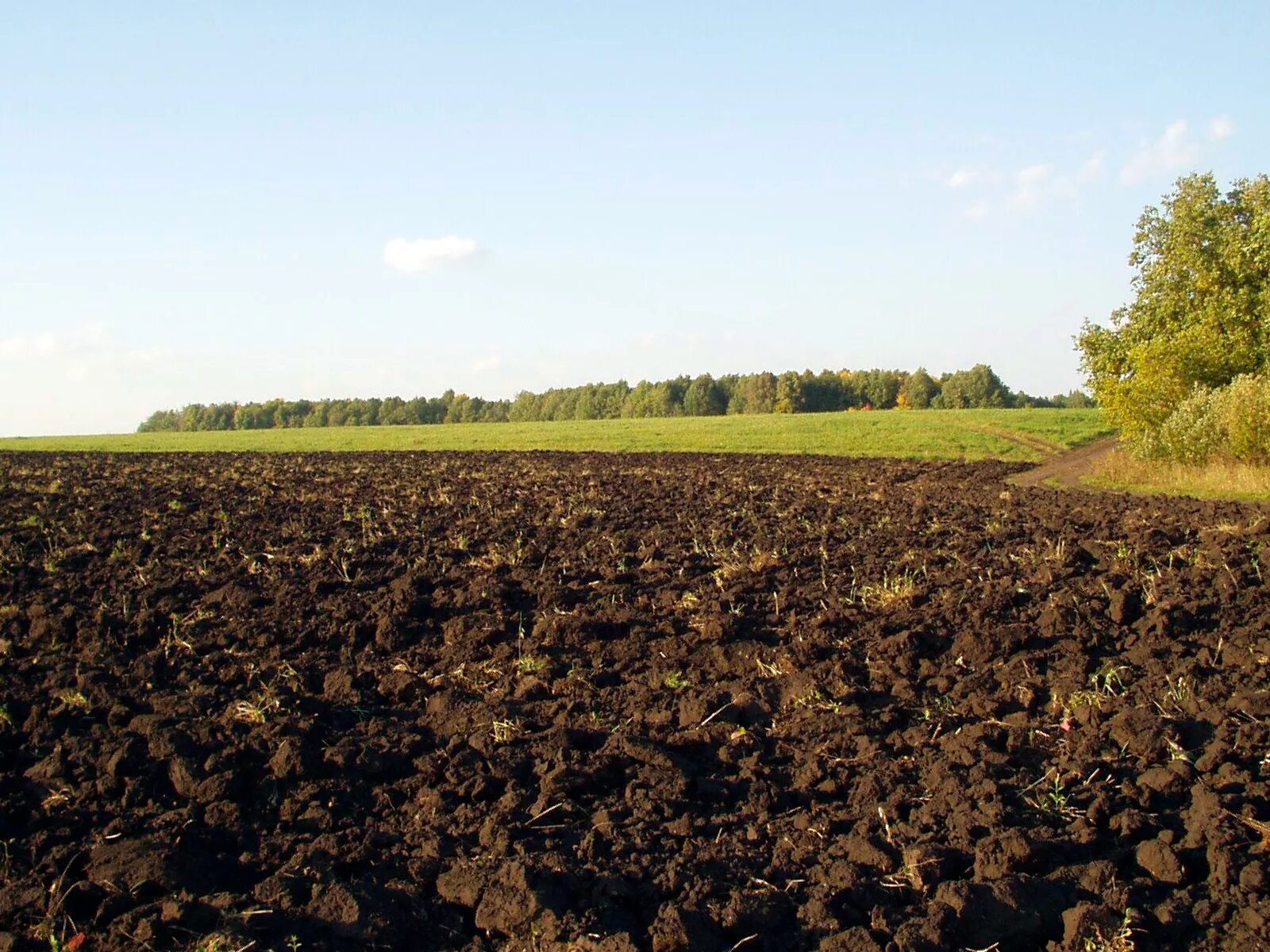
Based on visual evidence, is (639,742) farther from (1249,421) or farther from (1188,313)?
(1188,313)

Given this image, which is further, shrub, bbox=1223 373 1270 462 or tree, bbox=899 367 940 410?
tree, bbox=899 367 940 410

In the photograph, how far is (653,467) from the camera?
34.4 metres

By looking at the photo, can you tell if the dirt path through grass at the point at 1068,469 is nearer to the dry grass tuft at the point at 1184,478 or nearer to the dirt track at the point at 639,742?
the dry grass tuft at the point at 1184,478

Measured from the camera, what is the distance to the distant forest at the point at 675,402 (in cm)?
11862

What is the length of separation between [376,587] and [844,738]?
257 inches

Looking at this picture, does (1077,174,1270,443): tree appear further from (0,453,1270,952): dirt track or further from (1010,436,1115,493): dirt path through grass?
(0,453,1270,952): dirt track

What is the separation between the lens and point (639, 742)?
6.98 meters

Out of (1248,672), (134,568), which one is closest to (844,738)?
(1248,672)

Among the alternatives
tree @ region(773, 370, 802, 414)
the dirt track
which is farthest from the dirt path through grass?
tree @ region(773, 370, 802, 414)

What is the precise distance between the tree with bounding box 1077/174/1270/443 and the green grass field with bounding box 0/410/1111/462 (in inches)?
251

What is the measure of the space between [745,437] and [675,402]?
7251 centimetres

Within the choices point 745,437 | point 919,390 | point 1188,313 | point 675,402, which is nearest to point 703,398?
point 675,402

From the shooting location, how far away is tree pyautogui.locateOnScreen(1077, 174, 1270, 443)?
107 feet

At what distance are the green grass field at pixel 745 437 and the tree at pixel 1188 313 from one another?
636 cm
